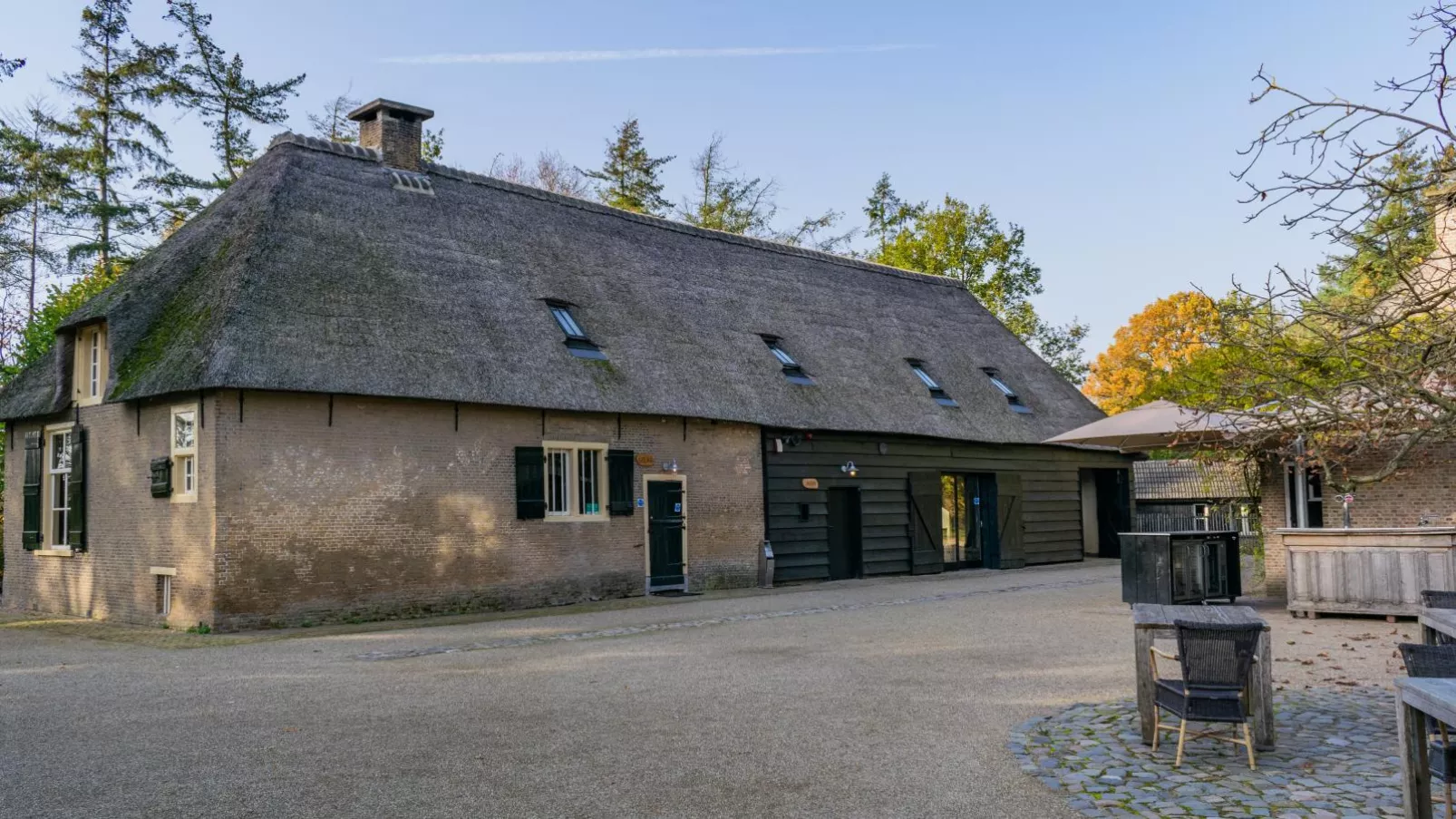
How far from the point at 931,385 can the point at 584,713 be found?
16.4 meters

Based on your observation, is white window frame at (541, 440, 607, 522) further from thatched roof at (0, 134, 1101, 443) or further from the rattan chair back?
the rattan chair back

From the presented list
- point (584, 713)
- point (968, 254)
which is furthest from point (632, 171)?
→ point (584, 713)

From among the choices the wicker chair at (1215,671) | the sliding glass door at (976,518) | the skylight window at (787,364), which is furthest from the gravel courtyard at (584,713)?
the sliding glass door at (976,518)

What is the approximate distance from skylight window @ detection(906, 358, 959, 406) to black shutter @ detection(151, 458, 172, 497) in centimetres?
1410

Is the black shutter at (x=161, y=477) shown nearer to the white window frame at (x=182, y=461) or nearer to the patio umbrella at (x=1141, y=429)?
the white window frame at (x=182, y=461)

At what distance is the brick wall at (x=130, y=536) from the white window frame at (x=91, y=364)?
0.72 ft

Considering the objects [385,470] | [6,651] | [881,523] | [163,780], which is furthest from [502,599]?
[163,780]

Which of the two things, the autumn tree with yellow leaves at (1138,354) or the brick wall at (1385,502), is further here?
the autumn tree with yellow leaves at (1138,354)

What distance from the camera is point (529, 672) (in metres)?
9.69

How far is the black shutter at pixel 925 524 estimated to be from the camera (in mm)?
21641

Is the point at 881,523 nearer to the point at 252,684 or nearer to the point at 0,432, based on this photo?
the point at 252,684

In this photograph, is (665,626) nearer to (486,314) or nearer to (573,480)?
(573,480)

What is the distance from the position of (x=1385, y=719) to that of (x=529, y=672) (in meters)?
6.43

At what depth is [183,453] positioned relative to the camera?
14070 millimetres
